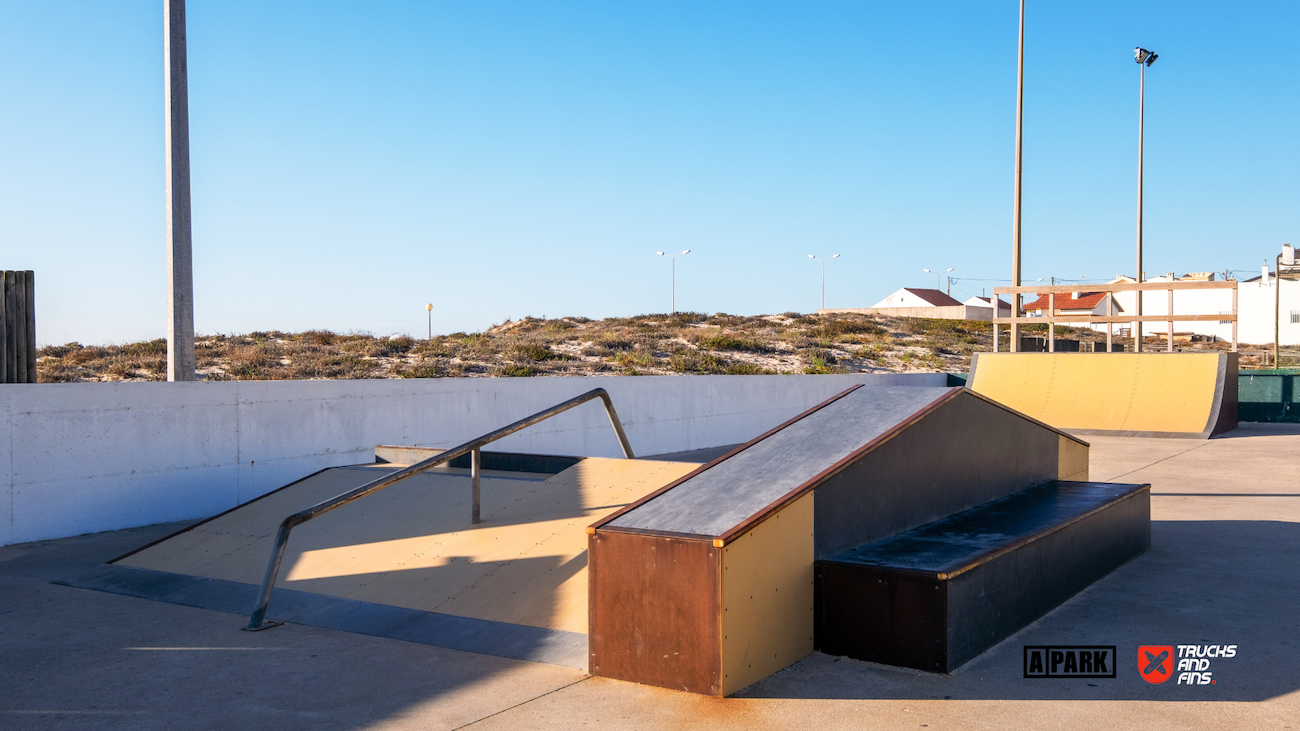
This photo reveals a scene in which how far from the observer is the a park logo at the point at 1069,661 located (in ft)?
14.5

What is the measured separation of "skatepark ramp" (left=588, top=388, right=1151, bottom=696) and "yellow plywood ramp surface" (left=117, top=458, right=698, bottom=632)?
37.2 inches

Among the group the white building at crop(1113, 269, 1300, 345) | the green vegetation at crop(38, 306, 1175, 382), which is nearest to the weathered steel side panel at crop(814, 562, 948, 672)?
the green vegetation at crop(38, 306, 1175, 382)

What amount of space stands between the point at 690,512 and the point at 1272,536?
621 cm

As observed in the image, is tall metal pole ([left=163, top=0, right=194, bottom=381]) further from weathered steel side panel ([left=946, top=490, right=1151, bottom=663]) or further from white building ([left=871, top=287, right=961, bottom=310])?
white building ([left=871, top=287, right=961, bottom=310])

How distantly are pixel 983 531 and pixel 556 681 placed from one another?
255 centimetres

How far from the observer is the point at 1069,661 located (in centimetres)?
455

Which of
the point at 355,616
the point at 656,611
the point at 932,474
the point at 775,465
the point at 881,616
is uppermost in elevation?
the point at 775,465

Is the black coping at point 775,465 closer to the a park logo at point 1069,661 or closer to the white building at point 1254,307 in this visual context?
the a park logo at point 1069,661

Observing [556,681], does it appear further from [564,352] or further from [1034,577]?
[564,352]

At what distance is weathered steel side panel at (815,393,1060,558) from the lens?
4828 mm

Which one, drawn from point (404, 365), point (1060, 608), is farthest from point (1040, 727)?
point (404, 365)

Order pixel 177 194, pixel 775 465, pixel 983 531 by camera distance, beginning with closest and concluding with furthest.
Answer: pixel 775 465
pixel 983 531
pixel 177 194

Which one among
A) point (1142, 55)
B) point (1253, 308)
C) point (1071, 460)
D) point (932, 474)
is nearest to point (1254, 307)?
point (1253, 308)

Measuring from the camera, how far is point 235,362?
70.2ft
